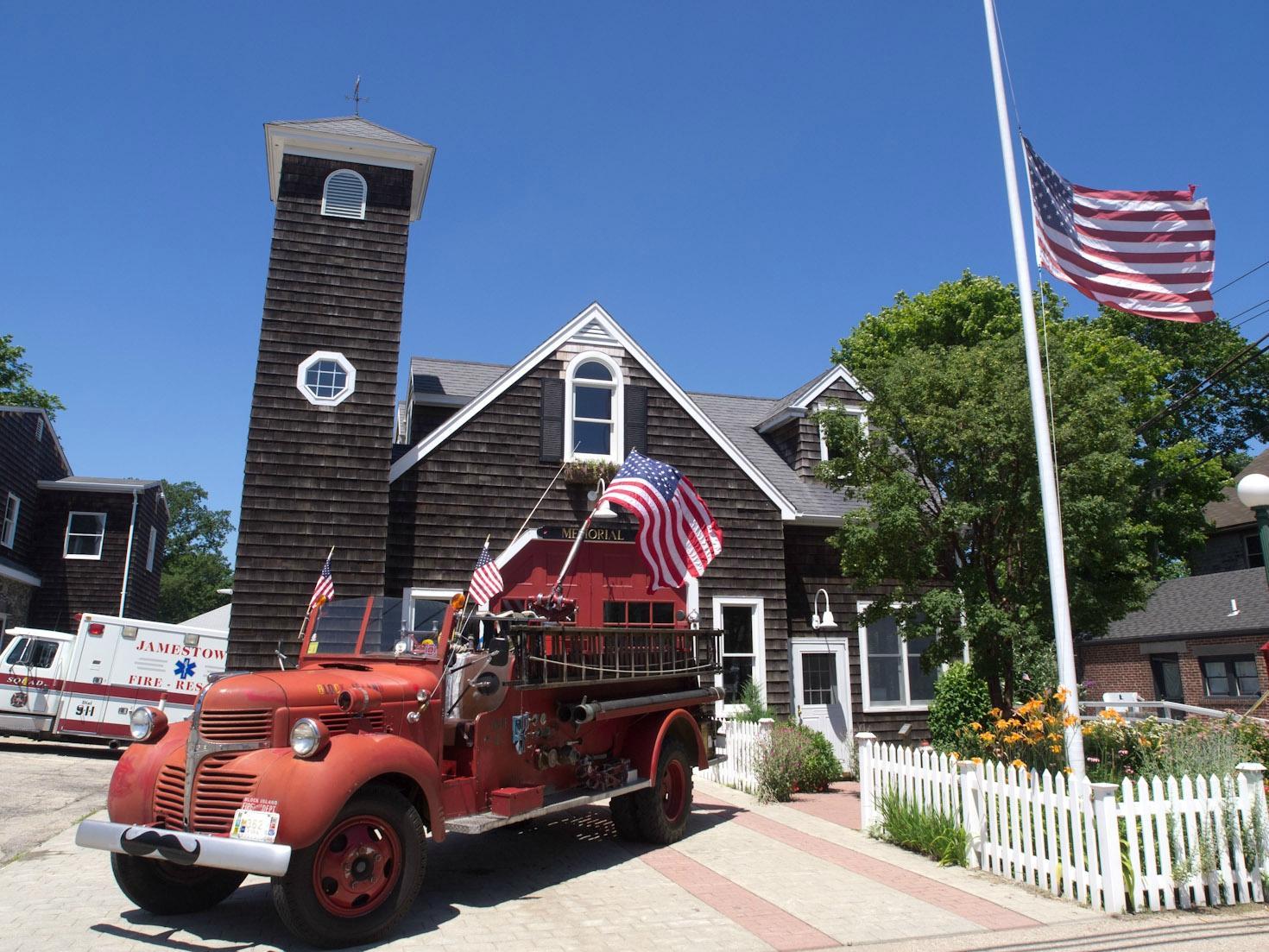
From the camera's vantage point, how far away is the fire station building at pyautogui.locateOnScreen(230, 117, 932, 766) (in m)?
13.7

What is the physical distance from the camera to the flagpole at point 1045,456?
8.04 meters

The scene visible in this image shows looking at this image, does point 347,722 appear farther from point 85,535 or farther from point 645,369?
point 85,535

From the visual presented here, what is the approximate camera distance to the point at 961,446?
10711mm

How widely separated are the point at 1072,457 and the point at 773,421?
27.3ft

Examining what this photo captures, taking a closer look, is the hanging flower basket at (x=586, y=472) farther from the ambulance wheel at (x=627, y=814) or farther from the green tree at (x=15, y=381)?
the green tree at (x=15, y=381)

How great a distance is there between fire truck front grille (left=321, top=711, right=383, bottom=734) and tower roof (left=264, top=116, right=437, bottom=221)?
1165 cm

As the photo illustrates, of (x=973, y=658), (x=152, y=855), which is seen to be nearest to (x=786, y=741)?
(x=973, y=658)

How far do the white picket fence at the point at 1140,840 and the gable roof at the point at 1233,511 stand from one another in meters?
27.1

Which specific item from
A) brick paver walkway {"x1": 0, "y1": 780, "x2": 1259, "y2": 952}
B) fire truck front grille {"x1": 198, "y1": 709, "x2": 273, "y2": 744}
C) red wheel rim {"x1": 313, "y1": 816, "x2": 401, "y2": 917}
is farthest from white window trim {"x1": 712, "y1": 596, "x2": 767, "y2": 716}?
fire truck front grille {"x1": 198, "y1": 709, "x2": 273, "y2": 744}

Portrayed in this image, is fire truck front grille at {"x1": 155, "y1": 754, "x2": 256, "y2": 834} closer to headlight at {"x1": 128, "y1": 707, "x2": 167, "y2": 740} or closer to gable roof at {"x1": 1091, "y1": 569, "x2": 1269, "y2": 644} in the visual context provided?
headlight at {"x1": 128, "y1": 707, "x2": 167, "y2": 740}

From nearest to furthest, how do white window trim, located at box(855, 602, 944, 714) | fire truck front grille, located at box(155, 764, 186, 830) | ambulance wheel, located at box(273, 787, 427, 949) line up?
ambulance wheel, located at box(273, 787, 427, 949) < fire truck front grille, located at box(155, 764, 186, 830) < white window trim, located at box(855, 602, 944, 714)

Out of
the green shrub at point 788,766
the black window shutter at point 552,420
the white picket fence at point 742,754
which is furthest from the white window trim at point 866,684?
the black window shutter at point 552,420

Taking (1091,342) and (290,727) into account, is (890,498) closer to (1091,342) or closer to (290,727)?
(290,727)

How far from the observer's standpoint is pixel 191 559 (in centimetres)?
6856
